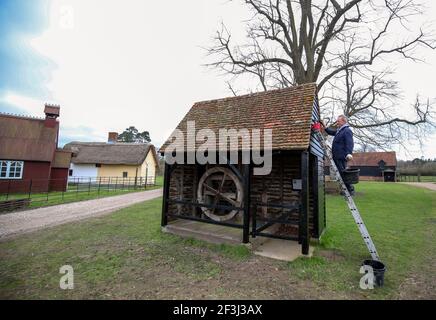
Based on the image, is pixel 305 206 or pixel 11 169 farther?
pixel 11 169

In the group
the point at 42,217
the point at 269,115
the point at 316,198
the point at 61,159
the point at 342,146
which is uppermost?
the point at 269,115

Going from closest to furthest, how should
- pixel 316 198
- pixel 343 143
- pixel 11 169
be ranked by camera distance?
pixel 343 143
pixel 316 198
pixel 11 169

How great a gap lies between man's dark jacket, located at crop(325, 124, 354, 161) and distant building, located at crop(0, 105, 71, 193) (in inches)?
774

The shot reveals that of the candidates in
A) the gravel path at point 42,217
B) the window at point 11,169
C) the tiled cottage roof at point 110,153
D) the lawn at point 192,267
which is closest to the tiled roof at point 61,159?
the window at point 11,169

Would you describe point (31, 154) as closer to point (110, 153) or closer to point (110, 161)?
point (110, 161)

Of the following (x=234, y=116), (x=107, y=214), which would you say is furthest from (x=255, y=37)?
(x=107, y=214)

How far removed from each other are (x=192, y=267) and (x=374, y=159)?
50640 mm

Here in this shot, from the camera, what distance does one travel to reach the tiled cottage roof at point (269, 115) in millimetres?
5949

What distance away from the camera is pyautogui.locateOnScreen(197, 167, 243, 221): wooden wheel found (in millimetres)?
7543

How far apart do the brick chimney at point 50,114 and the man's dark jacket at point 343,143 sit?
24.0m

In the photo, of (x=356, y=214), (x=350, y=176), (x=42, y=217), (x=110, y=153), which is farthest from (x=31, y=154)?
(x=356, y=214)

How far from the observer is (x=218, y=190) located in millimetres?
8008

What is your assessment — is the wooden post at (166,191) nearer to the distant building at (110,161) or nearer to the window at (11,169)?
the window at (11,169)
